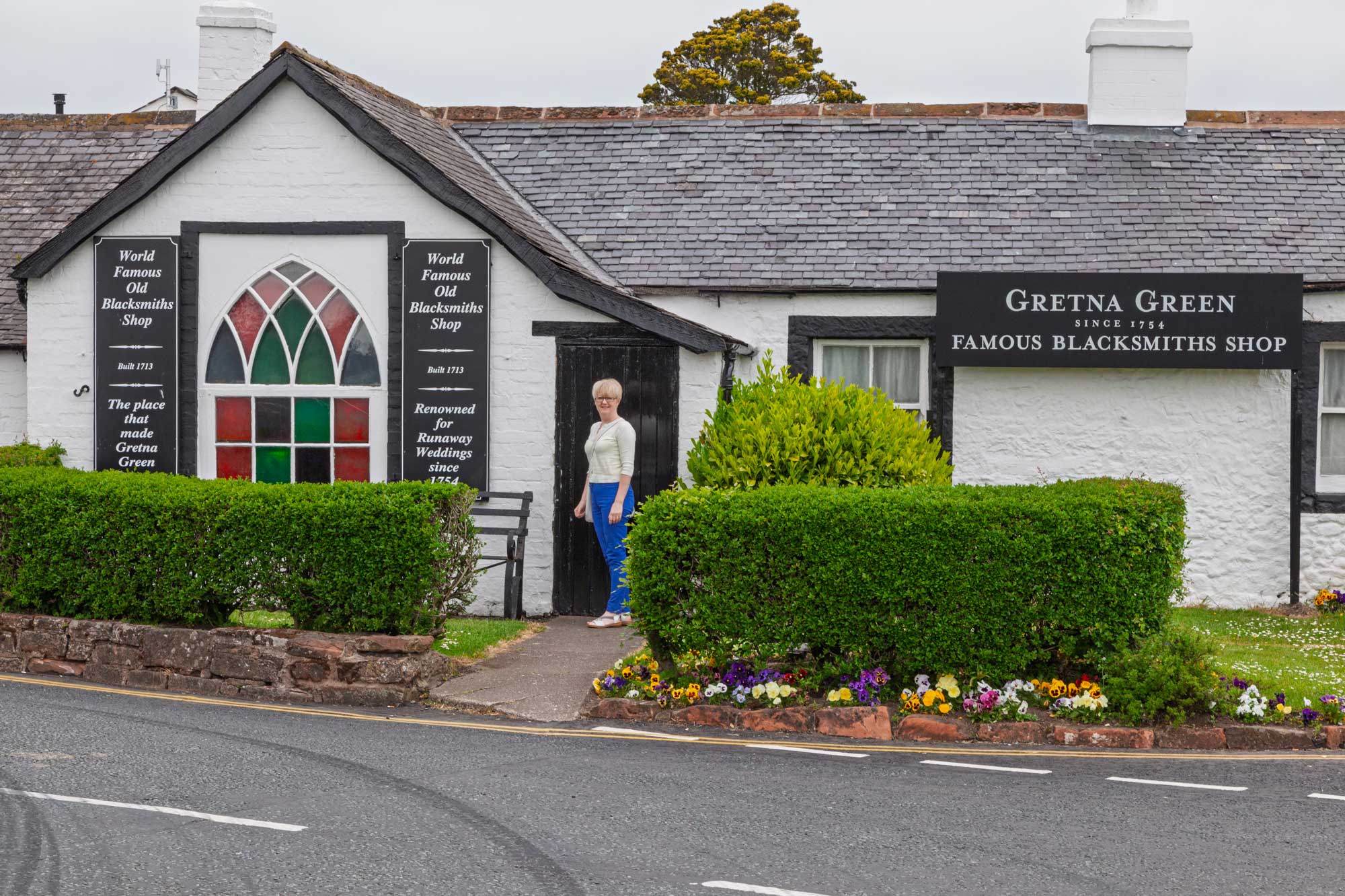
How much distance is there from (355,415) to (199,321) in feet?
5.67

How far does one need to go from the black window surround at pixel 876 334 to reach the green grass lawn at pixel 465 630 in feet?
12.3

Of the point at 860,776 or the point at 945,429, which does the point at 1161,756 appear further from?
the point at 945,429

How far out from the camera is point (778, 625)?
8.91m

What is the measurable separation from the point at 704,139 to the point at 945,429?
439 cm

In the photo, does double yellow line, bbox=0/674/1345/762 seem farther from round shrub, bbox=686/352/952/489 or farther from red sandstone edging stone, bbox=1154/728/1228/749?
round shrub, bbox=686/352/952/489

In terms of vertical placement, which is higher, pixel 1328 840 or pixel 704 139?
pixel 704 139

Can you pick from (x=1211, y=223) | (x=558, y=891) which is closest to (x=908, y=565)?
(x=558, y=891)

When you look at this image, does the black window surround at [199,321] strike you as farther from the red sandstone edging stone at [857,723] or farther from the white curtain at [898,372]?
the red sandstone edging stone at [857,723]

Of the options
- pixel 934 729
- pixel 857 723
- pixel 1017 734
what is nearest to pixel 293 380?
pixel 857 723

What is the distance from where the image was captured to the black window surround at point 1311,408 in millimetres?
13531

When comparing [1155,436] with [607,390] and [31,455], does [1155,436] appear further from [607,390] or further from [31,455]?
[31,455]

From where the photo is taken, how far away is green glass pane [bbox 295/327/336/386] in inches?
524

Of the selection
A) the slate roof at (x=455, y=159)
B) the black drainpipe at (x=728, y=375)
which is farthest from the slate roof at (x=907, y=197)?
the black drainpipe at (x=728, y=375)

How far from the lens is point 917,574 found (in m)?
8.79
